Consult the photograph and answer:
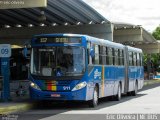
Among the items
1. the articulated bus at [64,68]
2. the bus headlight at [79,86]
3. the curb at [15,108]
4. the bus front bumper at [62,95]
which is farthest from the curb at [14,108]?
the bus headlight at [79,86]

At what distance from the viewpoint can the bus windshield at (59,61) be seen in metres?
21.5

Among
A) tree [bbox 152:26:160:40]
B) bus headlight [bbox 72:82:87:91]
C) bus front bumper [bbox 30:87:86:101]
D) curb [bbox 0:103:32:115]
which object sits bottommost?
curb [bbox 0:103:32:115]

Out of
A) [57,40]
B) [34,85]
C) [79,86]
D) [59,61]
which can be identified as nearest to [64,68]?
[59,61]

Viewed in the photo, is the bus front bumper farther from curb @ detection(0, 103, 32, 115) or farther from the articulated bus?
curb @ detection(0, 103, 32, 115)

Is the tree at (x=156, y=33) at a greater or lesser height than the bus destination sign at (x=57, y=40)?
greater

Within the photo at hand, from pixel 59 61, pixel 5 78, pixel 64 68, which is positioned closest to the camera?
pixel 64 68

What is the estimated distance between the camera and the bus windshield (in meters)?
21.5

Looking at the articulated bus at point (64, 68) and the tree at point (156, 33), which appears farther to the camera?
the tree at point (156, 33)

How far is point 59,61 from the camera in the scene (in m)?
21.7

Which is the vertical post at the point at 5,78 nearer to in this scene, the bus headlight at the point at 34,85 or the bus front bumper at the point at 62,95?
the bus headlight at the point at 34,85

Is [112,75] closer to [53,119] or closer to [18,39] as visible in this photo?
[53,119]

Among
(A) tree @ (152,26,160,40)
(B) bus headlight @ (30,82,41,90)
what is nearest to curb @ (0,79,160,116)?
(B) bus headlight @ (30,82,41,90)

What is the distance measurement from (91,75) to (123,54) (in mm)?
8117

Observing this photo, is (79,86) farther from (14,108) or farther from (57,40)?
(14,108)
